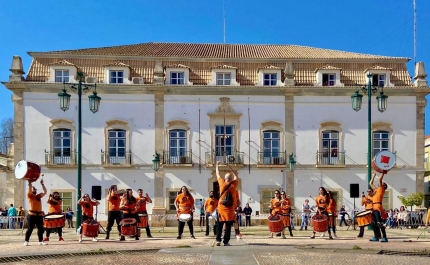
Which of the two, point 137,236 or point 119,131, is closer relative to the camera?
point 137,236

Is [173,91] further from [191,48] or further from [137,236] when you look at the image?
[137,236]

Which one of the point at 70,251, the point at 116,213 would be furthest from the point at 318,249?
the point at 116,213

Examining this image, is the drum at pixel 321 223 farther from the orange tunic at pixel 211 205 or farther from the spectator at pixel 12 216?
the spectator at pixel 12 216

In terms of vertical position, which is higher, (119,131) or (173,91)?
(173,91)

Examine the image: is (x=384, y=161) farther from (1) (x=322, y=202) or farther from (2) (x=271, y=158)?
(2) (x=271, y=158)

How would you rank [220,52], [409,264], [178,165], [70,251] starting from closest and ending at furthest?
1. [409,264]
2. [70,251]
3. [178,165]
4. [220,52]

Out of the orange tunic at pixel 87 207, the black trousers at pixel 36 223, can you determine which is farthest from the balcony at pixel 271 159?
the black trousers at pixel 36 223

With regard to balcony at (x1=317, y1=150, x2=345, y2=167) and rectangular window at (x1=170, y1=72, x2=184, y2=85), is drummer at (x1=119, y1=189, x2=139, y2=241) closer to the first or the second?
rectangular window at (x1=170, y1=72, x2=184, y2=85)

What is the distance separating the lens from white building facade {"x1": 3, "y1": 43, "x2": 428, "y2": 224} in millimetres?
30406

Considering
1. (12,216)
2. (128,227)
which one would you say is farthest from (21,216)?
(128,227)

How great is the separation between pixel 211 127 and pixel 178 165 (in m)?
2.75

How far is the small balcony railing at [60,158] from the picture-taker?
98.7ft

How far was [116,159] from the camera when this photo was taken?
30.5 meters

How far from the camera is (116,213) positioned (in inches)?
655
